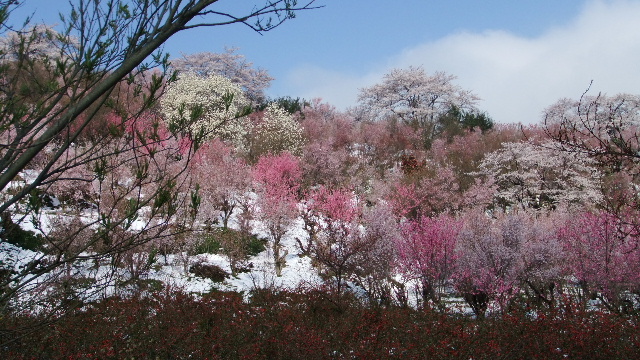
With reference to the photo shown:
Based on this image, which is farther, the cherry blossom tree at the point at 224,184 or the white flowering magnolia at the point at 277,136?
the white flowering magnolia at the point at 277,136

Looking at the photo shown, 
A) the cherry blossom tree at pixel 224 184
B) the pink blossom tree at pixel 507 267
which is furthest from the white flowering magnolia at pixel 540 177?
the cherry blossom tree at pixel 224 184

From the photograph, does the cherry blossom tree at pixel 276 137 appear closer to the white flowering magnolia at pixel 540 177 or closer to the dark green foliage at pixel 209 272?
the white flowering magnolia at pixel 540 177

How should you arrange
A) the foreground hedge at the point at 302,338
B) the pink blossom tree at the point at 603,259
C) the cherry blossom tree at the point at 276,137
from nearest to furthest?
the foreground hedge at the point at 302,338
the pink blossom tree at the point at 603,259
the cherry blossom tree at the point at 276,137

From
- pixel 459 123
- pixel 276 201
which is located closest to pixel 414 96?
pixel 459 123

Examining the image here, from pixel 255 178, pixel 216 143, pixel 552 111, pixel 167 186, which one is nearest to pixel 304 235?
pixel 255 178

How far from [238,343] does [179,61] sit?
144ft

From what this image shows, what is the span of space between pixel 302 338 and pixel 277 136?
73.4 feet

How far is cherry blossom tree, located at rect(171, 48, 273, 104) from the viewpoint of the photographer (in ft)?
155

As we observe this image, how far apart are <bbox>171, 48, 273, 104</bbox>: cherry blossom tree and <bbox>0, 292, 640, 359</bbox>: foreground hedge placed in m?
40.0

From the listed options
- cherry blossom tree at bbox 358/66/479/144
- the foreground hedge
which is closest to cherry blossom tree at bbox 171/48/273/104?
cherry blossom tree at bbox 358/66/479/144

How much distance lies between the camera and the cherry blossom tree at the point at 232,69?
155 feet

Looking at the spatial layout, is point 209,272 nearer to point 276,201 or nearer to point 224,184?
point 276,201

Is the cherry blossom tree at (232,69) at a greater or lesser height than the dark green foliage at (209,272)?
greater

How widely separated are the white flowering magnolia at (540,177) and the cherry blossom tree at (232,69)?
91.6 ft
